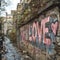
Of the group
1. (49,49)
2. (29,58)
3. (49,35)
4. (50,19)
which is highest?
(50,19)

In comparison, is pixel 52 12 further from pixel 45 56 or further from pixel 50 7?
pixel 45 56

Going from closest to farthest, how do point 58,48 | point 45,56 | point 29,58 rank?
1. point 58,48
2. point 45,56
3. point 29,58

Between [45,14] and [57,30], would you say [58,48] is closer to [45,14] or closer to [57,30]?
[57,30]

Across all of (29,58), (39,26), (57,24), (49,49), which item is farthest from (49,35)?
(29,58)

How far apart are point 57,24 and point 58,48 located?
4.43ft

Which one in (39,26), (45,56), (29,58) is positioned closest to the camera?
(45,56)

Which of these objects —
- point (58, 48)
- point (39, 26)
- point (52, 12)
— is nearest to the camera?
point (58, 48)

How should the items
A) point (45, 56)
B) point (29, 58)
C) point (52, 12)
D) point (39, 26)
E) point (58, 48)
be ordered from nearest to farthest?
point (58, 48), point (52, 12), point (45, 56), point (39, 26), point (29, 58)

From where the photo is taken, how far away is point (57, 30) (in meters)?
12.6

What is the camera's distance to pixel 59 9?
1257cm

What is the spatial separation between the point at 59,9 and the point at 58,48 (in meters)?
2.17

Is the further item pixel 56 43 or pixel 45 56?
pixel 45 56

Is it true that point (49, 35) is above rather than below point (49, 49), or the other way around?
above

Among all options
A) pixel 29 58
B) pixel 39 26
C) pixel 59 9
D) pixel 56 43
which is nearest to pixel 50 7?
pixel 59 9
